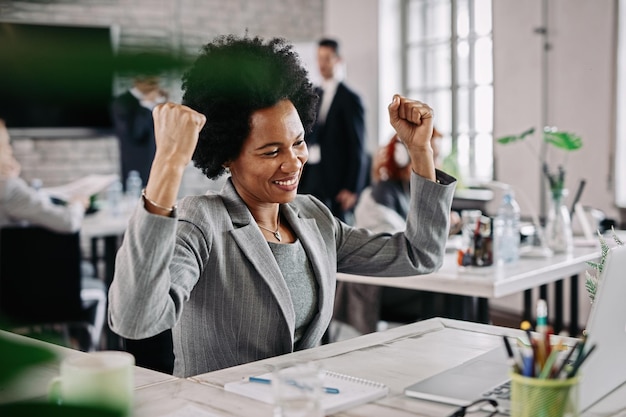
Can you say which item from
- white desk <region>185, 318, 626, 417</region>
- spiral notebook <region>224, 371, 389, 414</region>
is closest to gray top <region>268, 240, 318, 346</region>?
white desk <region>185, 318, 626, 417</region>

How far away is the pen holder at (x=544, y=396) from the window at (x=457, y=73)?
441 cm

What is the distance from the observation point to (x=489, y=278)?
2.61 metres

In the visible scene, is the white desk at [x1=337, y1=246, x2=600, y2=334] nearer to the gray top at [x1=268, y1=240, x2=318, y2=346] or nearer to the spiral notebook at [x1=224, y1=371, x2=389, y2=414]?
the gray top at [x1=268, y1=240, x2=318, y2=346]

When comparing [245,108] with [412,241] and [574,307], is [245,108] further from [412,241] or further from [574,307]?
[574,307]

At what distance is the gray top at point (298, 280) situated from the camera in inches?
64.6

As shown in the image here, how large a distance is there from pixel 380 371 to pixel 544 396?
0.47m

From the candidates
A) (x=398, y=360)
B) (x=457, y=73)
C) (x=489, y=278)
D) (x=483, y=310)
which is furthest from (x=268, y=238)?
(x=457, y=73)

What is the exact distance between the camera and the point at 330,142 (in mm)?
5000

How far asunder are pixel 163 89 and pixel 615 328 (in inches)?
39.5

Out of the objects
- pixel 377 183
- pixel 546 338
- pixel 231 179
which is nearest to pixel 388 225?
pixel 377 183

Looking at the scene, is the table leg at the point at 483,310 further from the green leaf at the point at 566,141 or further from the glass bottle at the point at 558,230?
the green leaf at the point at 566,141

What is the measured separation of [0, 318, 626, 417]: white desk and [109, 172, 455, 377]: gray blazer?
0.11m

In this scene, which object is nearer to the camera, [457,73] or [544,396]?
[544,396]

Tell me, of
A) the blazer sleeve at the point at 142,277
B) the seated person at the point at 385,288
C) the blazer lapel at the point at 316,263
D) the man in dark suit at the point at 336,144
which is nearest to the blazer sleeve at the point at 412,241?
the blazer lapel at the point at 316,263
